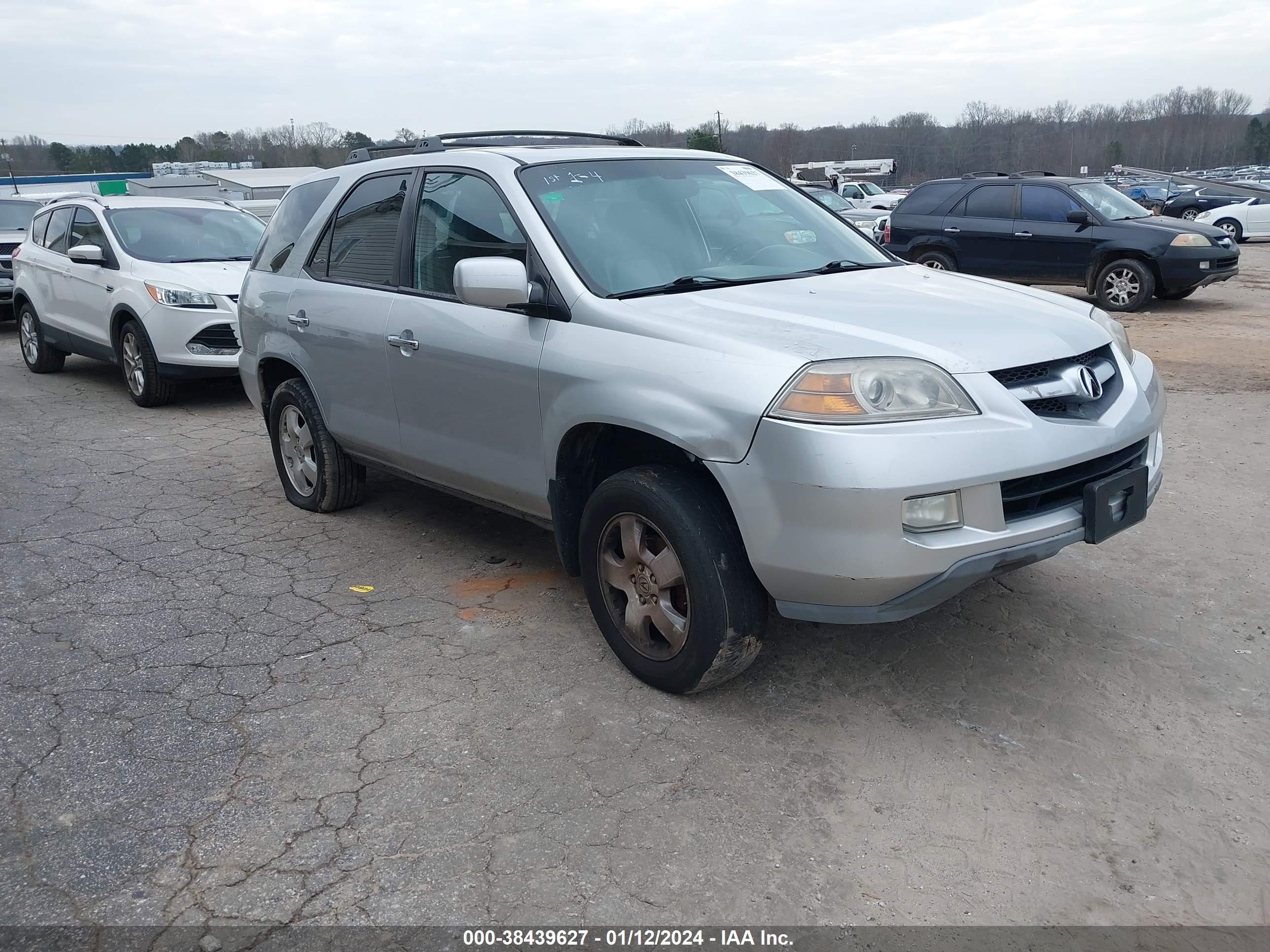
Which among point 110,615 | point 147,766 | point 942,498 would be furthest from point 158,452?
point 942,498

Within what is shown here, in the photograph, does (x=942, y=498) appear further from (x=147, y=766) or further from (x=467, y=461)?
(x=147, y=766)

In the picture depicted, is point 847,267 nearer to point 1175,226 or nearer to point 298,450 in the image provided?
point 298,450

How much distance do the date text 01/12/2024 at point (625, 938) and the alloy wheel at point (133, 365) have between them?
7635mm

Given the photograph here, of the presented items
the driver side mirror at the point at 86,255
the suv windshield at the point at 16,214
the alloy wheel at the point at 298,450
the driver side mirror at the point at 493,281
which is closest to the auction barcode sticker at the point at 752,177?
the driver side mirror at the point at 493,281

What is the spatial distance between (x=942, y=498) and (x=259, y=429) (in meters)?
6.37

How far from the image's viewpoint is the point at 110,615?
444 cm

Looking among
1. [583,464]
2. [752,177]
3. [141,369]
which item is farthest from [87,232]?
[583,464]

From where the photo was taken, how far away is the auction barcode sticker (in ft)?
15.0

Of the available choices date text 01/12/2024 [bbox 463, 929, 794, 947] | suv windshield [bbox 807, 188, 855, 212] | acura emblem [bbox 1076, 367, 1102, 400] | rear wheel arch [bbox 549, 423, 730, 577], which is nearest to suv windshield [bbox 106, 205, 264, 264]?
rear wheel arch [bbox 549, 423, 730, 577]

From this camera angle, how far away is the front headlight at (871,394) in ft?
9.80

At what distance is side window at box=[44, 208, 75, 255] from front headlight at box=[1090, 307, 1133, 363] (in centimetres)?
949

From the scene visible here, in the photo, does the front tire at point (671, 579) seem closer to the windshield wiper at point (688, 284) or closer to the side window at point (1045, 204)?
the windshield wiper at point (688, 284)

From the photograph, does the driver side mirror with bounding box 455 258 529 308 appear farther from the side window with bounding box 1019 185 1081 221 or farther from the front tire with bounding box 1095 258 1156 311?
the side window with bounding box 1019 185 1081 221

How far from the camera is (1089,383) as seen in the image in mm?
3367
